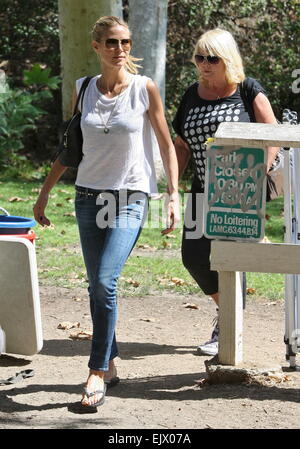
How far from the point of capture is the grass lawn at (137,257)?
8367 millimetres

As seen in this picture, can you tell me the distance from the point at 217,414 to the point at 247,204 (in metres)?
1.11

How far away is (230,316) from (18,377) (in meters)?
1.34

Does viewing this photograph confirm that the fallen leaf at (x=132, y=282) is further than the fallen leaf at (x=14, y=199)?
No

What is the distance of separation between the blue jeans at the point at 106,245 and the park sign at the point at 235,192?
14.9 inches

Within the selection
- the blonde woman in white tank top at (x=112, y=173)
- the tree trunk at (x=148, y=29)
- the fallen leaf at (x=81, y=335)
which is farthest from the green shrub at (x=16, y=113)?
the blonde woman in white tank top at (x=112, y=173)

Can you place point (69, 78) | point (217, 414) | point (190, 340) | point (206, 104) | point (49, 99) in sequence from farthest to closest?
point (49, 99) < point (69, 78) < point (190, 340) < point (206, 104) < point (217, 414)

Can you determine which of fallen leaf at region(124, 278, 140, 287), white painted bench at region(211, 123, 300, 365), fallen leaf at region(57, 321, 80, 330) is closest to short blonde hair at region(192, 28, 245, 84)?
white painted bench at region(211, 123, 300, 365)

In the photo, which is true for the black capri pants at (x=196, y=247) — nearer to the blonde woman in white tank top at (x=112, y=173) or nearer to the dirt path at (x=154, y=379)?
the dirt path at (x=154, y=379)

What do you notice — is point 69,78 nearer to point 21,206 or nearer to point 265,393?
point 21,206

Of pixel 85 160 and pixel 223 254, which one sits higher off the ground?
pixel 85 160

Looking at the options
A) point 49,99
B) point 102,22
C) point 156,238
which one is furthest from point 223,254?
point 49,99

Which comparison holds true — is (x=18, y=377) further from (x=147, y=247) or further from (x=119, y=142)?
(x=147, y=247)

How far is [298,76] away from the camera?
16.0 meters

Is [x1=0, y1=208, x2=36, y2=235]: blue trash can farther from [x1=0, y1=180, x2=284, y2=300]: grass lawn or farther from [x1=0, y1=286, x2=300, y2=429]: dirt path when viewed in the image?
[x1=0, y1=180, x2=284, y2=300]: grass lawn
